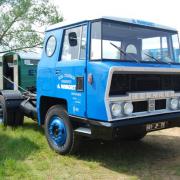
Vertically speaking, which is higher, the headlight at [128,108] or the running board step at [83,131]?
the headlight at [128,108]

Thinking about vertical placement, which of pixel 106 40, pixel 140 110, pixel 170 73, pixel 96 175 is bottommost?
pixel 96 175

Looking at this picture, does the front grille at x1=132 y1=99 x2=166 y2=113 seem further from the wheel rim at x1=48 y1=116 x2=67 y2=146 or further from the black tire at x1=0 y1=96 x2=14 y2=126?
the black tire at x1=0 y1=96 x2=14 y2=126

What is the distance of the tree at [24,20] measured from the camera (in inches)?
853

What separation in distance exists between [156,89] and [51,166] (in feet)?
7.27

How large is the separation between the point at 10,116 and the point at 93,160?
3.32 m

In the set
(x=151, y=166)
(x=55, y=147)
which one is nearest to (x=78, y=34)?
(x=55, y=147)

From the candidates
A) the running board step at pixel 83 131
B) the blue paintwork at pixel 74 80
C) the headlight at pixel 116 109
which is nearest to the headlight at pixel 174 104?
the blue paintwork at pixel 74 80

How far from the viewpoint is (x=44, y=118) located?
7254mm

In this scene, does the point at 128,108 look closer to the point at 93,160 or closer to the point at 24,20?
the point at 93,160

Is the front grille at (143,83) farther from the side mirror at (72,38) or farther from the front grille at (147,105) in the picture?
the side mirror at (72,38)

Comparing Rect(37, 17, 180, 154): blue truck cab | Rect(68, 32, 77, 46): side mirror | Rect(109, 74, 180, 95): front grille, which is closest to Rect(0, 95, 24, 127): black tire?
Rect(37, 17, 180, 154): blue truck cab

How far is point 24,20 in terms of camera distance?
873 inches

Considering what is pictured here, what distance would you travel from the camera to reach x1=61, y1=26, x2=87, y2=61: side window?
6.01 metres

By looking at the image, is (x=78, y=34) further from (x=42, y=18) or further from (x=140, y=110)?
(x=42, y=18)
